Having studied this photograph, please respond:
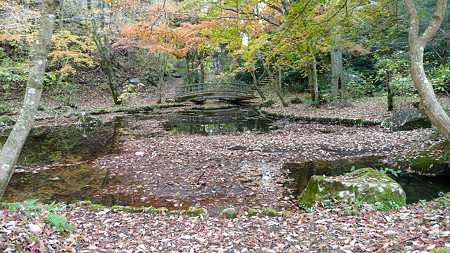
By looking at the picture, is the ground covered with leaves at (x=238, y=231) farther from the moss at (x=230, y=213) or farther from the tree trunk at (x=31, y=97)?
the tree trunk at (x=31, y=97)

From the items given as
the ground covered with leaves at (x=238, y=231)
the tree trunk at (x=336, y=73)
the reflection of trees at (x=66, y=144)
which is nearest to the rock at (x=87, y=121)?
the reflection of trees at (x=66, y=144)

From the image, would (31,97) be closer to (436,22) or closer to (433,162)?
(436,22)

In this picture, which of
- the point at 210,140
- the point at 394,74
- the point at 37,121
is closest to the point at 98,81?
the point at 37,121

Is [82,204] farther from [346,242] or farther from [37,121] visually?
[37,121]

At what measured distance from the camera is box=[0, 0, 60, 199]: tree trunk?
3.28m

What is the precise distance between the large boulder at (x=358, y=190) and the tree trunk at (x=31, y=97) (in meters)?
4.38

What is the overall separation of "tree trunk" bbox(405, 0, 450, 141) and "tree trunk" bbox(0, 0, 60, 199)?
527 cm

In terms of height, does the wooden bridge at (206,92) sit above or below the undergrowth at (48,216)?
above

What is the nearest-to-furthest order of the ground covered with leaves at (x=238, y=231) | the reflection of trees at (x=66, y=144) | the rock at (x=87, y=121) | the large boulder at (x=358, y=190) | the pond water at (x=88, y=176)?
the ground covered with leaves at (x=238, y=231), the large boulder at (x=358, y=190), the pond water at (x=88, y=176), the reflection of trees at (x=66, y=144), the rock at (x=87, y=121)

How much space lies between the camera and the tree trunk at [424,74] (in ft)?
12.7

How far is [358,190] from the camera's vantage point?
427 centimetres

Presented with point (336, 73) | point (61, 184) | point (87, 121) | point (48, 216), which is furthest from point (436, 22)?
point (87, 121)

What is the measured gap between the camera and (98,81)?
25719 millimetres

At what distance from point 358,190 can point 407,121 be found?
6.98 m
